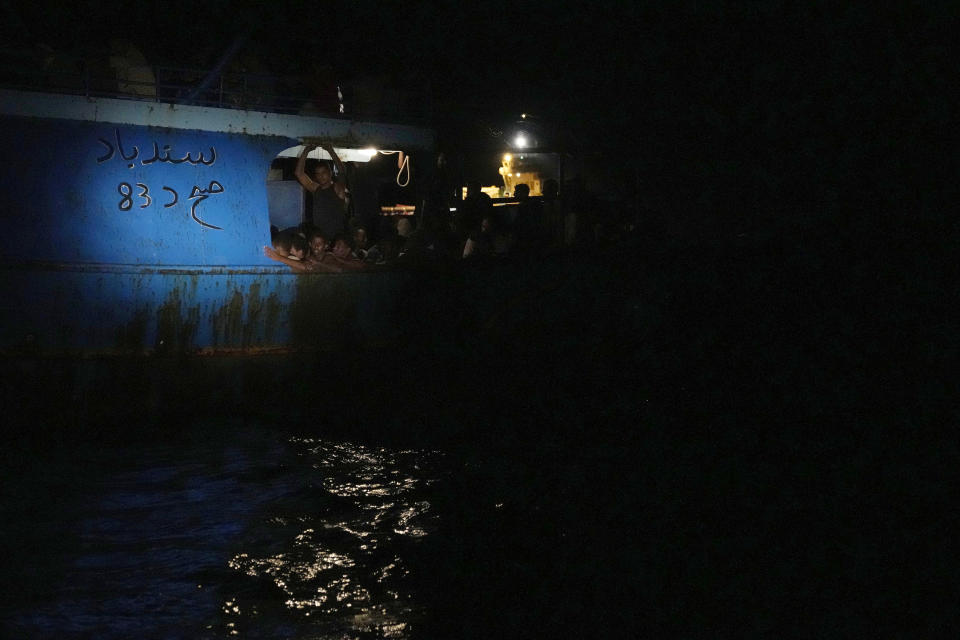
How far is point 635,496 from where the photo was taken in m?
7.88

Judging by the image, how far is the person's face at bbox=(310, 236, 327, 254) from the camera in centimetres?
1144

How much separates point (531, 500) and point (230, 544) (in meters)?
2.93

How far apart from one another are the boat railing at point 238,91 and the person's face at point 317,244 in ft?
6.41

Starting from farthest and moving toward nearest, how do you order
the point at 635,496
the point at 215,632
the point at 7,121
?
the point at 7,121, the point at 635,496, the point at 215,632

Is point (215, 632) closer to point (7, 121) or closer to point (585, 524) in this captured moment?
point (585, 524)

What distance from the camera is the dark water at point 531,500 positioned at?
18.0 feet

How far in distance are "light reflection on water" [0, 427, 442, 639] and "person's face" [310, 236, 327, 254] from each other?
126 inches

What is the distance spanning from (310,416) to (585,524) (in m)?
5.31

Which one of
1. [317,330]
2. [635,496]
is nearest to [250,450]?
[317,330]

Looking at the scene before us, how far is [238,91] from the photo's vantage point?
420 inches

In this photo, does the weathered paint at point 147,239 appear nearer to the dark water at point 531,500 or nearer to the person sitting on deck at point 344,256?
the person sitting on deck at point 344,256

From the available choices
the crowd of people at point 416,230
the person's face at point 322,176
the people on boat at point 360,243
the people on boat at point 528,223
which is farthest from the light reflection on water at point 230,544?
the people on boat at point 528,223

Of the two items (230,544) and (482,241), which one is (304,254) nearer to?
(482,241)

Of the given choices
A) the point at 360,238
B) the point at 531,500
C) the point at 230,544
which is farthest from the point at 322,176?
the point at 230,544
